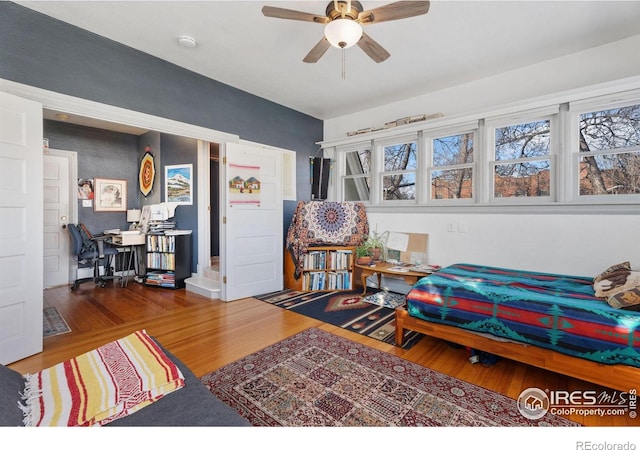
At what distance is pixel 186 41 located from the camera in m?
2.75

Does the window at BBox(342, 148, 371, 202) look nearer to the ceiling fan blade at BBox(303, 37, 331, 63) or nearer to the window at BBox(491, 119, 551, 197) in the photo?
the window at BBox(491, 119, 551, 197)

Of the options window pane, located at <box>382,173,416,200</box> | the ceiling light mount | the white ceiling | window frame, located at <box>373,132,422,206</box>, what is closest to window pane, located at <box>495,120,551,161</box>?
the white ceiling

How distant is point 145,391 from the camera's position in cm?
114

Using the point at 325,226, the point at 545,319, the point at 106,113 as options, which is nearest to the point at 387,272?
the point at 325,226

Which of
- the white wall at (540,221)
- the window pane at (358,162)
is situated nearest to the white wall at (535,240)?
the white wall at (540,221)

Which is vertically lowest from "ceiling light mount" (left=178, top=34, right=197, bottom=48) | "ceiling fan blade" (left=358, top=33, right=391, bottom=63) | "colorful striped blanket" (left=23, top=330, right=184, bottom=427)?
"colorful striped blanket" (left=23, top=330, right=184, bottom=427)

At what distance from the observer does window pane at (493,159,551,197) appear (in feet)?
10.4

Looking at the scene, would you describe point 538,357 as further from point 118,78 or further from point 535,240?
point 118,78

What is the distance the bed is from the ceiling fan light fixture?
196 cm

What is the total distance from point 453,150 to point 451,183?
0.43m

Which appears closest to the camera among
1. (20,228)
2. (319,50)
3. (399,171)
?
(20,228)

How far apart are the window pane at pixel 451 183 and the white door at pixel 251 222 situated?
2.16 metres

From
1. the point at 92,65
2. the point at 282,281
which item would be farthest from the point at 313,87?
the point at 282,281

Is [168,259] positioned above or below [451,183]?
below
